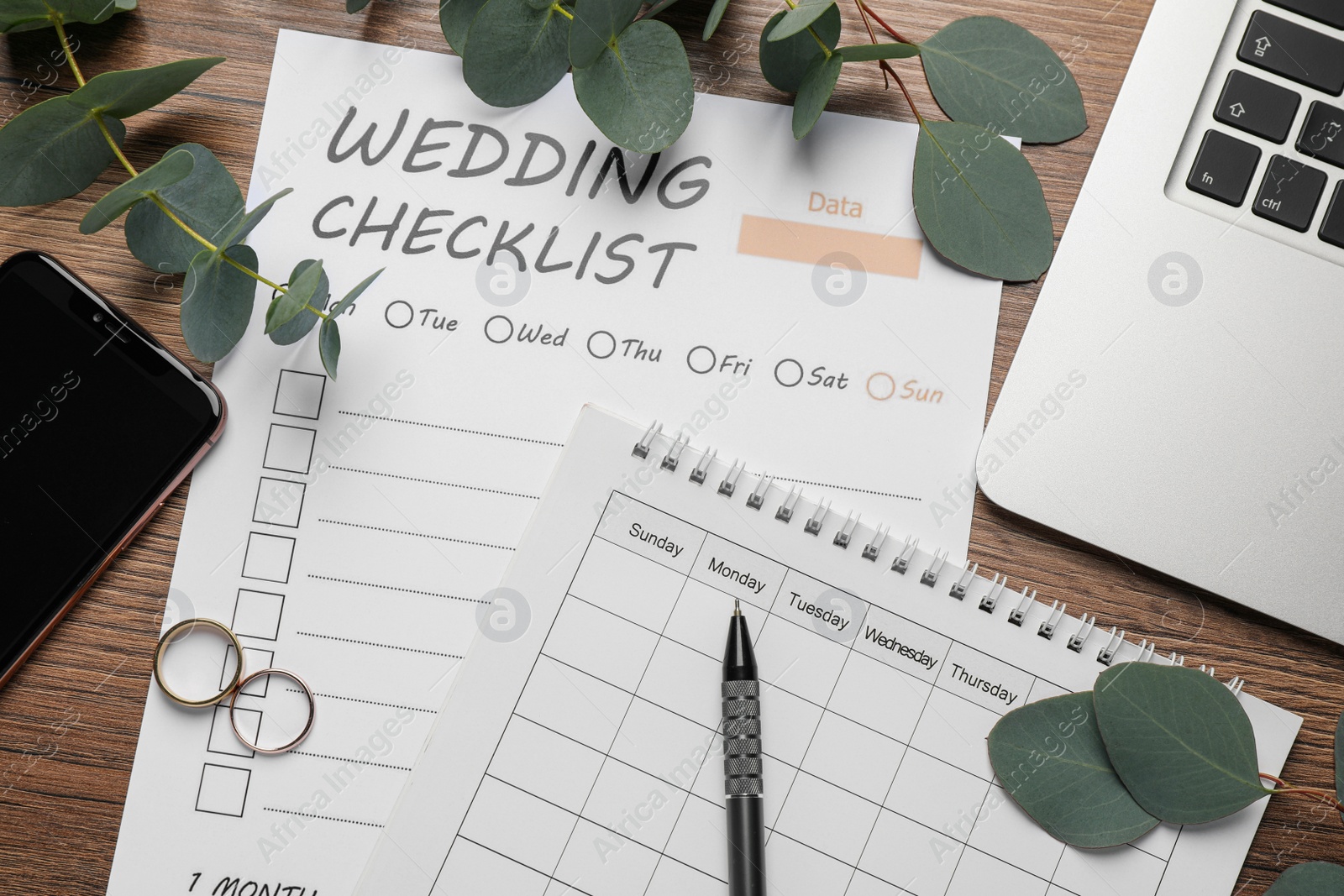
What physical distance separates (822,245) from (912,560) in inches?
8.1

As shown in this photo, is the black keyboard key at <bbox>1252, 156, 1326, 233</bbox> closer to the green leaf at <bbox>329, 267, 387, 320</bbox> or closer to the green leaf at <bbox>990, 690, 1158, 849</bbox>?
the green leaf at <bbox>990, 690, 1158, 849</bbox>

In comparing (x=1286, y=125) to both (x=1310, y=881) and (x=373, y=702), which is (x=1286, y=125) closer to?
(x=1310, y=881)

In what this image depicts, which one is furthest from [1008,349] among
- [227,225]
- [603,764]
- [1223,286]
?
[227,225]

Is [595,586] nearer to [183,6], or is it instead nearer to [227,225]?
[227,225]

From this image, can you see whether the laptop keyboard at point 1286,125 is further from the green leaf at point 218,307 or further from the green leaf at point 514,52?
the green leaf at point 218,307

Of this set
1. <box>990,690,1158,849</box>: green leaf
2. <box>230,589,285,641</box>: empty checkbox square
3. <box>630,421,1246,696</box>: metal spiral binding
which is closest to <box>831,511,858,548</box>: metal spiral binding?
<box>630,421,1246,696</box>: metal spiral binding

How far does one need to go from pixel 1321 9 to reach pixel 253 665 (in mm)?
734

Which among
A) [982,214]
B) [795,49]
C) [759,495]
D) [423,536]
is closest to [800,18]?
[795,49]

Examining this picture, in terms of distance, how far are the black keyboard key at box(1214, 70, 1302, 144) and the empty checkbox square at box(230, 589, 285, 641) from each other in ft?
2.06

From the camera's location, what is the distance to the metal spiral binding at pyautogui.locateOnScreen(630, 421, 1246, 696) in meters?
0.50

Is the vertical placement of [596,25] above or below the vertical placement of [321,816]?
above

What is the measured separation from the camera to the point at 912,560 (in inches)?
20.1

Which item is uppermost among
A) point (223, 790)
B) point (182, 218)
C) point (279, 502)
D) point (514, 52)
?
point (514, 52)

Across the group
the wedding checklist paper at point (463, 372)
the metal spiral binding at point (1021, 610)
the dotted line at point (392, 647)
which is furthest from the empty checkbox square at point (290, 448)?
the metal spiral binding at point (1021, 610)
